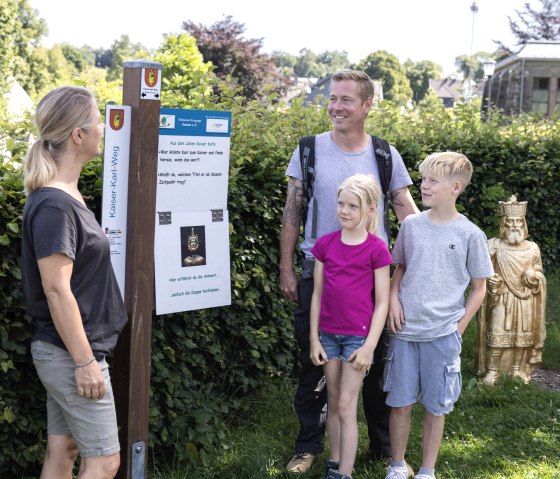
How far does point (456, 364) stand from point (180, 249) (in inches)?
63.9

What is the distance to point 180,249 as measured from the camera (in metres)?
3.95

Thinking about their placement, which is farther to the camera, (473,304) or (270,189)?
(270,189)

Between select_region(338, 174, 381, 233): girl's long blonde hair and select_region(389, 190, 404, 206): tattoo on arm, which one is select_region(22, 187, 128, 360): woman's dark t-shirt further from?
select_region(389, 190, 404, 206): tattoo on arm

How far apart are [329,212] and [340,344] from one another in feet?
2.48

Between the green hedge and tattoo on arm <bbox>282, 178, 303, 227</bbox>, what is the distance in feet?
1.54

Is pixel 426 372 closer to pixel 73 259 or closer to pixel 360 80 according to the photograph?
pixel 360 80

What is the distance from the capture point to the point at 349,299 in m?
3.89

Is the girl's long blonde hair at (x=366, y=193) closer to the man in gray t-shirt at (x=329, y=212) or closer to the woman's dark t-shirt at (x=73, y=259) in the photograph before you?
the man in gray t-shirt at (x=329, y=212)

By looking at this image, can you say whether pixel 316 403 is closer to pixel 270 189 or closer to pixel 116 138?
pixel 270 189

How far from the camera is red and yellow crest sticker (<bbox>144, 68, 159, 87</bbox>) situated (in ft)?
11.1

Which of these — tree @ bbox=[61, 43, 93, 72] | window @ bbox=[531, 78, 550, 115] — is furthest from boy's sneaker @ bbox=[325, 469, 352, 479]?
tree @ bbox=[61, 43, 93, 72]

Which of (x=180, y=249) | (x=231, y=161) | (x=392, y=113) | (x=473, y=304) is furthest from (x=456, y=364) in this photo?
(x=392, y=113)

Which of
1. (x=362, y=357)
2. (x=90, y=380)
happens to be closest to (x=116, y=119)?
(x=90, y=380)

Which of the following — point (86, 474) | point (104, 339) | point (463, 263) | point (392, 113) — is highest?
point (392, 113)
